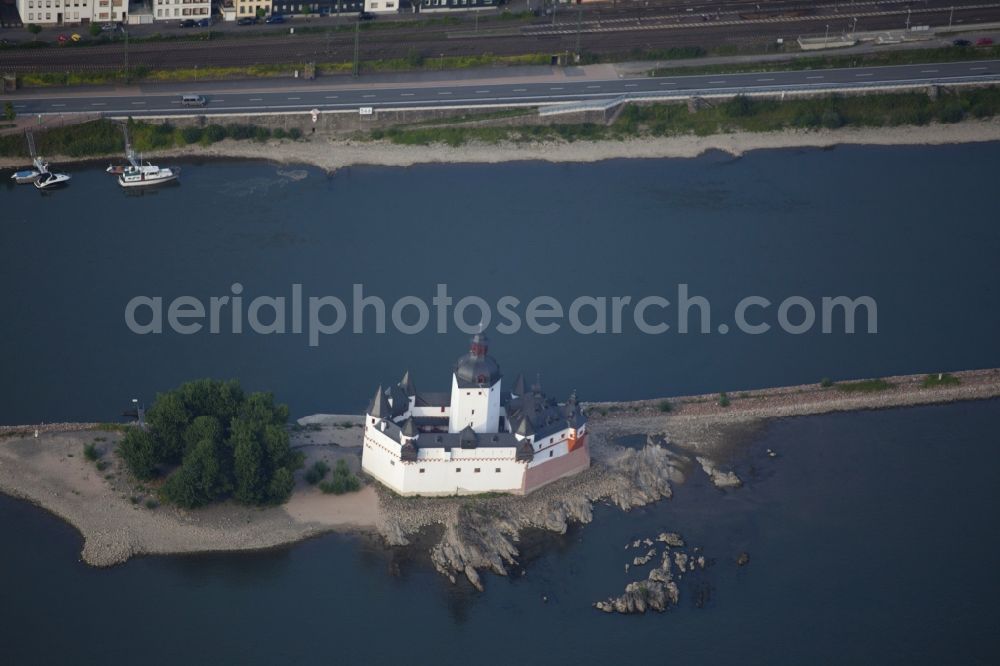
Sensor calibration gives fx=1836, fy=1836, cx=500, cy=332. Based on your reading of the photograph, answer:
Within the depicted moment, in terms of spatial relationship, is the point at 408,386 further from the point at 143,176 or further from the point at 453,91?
Result: the point at 453,91

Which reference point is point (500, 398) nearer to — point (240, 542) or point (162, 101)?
point (240, 542)

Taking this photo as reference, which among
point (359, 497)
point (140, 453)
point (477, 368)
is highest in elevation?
point (477, 368)

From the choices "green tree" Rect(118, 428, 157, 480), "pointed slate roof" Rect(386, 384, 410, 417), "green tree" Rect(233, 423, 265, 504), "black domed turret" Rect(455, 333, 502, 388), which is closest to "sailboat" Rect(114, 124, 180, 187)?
"green tree" Rect(118, 428, 157, 480)

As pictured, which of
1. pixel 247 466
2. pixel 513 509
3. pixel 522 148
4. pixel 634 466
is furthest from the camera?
pixel 522 148

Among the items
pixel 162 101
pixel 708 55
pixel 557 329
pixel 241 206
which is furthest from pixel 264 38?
pixel 557 329

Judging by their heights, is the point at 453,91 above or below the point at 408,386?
above

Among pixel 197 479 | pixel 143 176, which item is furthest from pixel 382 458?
pixel 143 176

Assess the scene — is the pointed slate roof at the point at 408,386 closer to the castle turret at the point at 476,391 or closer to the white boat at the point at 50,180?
the castle turret at the point at 476,391

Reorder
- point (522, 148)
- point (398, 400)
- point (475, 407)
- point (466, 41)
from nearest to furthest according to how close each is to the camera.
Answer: point (475, 407) < point (398, 400) < point (522, 148) < point (466, 41)

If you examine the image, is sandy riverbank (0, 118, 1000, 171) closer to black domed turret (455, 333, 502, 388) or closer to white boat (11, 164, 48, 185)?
white boat (11, 164, 48, 185)
